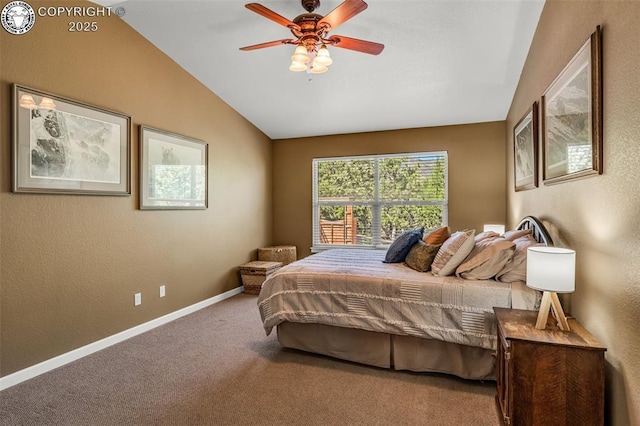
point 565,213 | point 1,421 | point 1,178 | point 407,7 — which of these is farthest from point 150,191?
point 565,213

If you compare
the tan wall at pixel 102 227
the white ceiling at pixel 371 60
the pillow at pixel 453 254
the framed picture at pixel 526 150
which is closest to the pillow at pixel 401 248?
the pillow at pixel 453 254

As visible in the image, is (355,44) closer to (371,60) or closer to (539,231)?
(371,60)

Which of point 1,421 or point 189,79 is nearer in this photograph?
point 1,421

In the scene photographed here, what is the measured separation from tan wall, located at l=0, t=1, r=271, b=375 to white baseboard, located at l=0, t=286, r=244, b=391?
Result: 0.15 feet

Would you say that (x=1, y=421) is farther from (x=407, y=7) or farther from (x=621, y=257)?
(x=407, y=7)

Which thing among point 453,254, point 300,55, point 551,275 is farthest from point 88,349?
point 551,275

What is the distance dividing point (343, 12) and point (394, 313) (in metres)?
2.11

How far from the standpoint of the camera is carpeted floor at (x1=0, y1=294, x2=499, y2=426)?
1999mm

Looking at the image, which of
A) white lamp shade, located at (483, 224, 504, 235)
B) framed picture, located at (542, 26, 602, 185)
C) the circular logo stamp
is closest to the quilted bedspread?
framed picture, located at (542, 26, 602, 185)

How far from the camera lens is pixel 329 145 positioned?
5.48m

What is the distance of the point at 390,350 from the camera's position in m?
2.57

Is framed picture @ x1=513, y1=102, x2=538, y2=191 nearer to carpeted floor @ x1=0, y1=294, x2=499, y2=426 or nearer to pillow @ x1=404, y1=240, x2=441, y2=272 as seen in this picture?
pillow @ x1=404, y1=240, x2=441, y2=272

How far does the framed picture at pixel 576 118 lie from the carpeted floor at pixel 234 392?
5.08ft

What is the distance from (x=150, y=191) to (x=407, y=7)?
294cm
